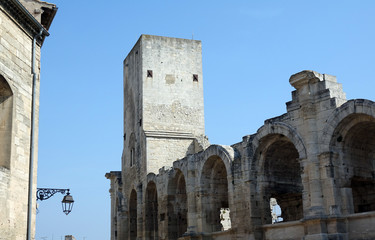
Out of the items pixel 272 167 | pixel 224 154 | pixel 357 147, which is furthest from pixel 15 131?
pixel 357 147

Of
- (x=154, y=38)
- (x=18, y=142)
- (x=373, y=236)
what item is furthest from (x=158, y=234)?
(x=18, y=142)

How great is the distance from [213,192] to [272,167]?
3647 mm

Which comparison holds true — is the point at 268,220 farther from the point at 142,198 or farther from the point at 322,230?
the point at 142,198

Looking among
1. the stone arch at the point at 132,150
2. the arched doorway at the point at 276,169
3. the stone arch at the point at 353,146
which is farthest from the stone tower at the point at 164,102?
the stone arch at the point at 353,146

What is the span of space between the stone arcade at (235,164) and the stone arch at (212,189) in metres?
0.04

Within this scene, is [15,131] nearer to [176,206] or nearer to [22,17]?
[22,17]

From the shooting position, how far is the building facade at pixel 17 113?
484 inches

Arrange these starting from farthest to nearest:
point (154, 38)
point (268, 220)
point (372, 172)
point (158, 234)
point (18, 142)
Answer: point (154, 38)
point (158, 234)
point (268, 220)
point (372, 172)
point (18, 142)

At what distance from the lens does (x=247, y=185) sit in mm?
19672

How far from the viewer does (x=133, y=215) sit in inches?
1224

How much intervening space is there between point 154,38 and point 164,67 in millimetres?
1689

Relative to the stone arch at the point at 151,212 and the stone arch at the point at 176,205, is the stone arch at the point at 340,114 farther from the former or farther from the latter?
the stone arch at the point at 151,212

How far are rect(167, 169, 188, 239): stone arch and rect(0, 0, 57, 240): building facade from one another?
1246 cm

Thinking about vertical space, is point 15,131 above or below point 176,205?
above
